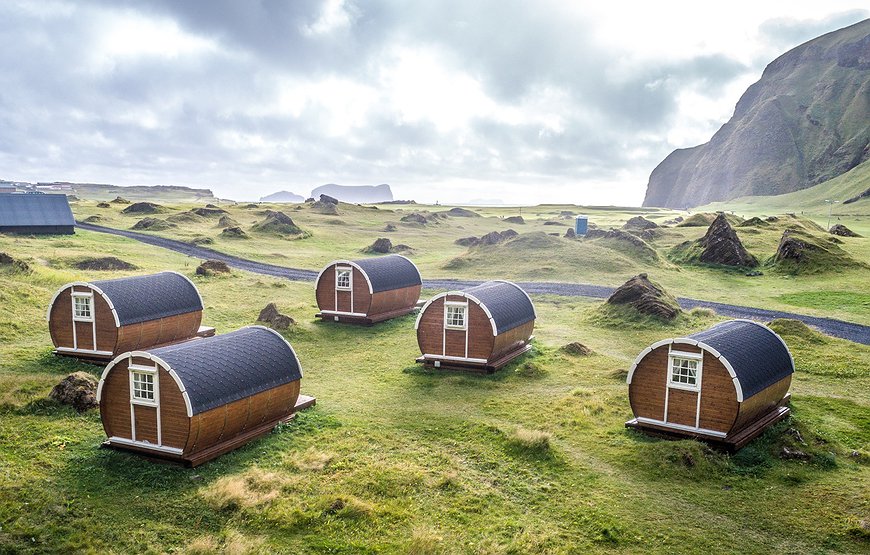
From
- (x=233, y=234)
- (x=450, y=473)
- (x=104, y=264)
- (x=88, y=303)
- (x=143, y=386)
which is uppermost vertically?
(x=233, y=234)

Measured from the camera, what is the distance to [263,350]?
2523cm

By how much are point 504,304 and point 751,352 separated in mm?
13285

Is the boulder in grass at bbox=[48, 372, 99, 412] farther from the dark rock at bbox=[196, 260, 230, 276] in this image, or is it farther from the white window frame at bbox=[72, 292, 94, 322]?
the dark rock at bbox=[196, 260, 230, 276]

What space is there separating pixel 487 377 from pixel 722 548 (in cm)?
1654

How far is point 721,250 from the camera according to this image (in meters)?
70.4

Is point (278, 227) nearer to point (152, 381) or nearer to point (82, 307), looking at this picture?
point (82, 307)

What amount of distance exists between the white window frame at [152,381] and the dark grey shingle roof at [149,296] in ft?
37.0

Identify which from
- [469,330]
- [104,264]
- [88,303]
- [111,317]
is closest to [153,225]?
[104,264]

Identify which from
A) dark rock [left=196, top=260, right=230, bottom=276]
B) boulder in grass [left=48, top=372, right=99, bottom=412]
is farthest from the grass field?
dark rock [left=196, top=260, right=230, bottom=276]

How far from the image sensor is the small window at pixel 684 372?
24.0 metres

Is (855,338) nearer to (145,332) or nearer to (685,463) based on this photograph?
(685,463)

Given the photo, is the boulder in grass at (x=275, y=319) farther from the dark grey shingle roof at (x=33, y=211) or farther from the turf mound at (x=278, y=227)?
the turf mound at (x=278, y=227)

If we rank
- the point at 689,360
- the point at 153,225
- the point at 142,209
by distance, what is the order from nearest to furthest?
the point at 689,360, the point at 153,225, the point at 142,209

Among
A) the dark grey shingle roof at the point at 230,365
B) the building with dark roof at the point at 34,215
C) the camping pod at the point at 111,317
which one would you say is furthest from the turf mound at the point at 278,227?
the dark grey shingle roof at the point at 230,365
